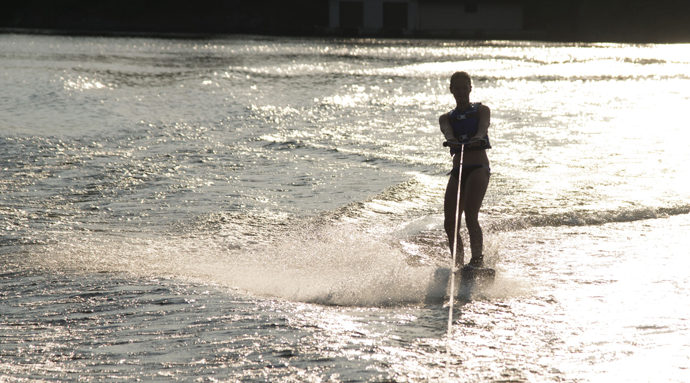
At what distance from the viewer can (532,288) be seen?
5.11m

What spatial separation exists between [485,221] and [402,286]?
239cm

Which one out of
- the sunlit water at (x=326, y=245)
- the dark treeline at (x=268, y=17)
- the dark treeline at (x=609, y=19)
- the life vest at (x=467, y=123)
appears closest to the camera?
the sunlit water at (x=326, y=245)

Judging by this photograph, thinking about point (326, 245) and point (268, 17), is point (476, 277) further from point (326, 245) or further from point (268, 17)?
point (268, 17)

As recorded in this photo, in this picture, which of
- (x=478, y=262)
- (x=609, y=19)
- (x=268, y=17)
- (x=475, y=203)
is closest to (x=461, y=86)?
(x=475, y=203)

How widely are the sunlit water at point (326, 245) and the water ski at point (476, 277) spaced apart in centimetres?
9

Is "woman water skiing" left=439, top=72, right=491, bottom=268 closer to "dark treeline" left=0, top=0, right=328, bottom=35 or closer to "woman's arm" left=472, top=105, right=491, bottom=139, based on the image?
"woman's arm" left=472, top=105, right=491, bottom=139

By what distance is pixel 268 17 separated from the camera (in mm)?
59469

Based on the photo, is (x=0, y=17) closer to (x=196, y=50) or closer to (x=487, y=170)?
(x=196, y=50)

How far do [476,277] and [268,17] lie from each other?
187 ft

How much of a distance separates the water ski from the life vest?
3.13 feet

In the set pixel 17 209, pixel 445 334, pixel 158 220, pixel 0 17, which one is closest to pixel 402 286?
pixel 445 334

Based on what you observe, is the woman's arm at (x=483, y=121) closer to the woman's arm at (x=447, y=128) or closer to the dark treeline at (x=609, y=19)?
the woman's arm at (x=447, y=128)

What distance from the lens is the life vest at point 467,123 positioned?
541cm

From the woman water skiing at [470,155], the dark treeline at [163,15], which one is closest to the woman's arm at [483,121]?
the woman water skiing at [470,155]
